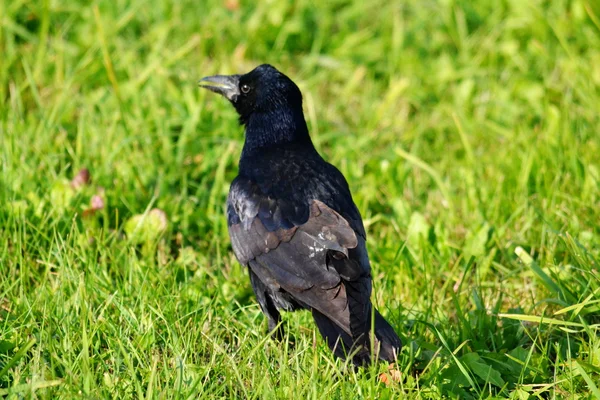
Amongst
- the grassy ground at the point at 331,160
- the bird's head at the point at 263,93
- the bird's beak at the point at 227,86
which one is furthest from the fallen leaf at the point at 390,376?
the bird's beak at the point at 227,86

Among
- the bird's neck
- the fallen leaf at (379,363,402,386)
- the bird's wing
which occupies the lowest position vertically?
the fallen leaf at (379,363,402,386)

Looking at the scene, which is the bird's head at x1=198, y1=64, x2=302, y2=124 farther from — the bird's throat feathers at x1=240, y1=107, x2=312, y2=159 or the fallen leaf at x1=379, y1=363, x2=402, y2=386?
the fallen leaf at x1=379, y1=363, x2=402, y2=386

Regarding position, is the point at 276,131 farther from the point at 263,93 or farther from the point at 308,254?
the point at 308,254

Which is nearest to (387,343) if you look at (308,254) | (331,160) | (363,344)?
(363,344)

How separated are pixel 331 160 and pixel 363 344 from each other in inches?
92.8

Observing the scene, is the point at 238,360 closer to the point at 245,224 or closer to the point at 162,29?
the point at 245,224

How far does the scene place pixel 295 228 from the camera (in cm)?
362

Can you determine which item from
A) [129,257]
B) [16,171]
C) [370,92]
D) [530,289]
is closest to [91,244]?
[129,257]

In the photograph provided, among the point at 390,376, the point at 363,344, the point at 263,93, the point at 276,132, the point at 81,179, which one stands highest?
the point at 263,93

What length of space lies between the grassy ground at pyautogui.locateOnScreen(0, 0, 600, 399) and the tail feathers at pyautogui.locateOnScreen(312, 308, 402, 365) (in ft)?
0.24

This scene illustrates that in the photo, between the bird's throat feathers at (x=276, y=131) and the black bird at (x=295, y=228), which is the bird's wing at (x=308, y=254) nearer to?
the black bird at (x=295, y=228)

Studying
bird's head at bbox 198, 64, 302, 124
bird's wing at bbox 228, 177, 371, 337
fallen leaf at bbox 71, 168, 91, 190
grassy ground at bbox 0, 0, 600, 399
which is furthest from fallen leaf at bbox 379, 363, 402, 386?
fallen leaf at bbox 71, 168, 91, 190

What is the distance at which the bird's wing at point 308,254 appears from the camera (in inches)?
132

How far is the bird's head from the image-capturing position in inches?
169
